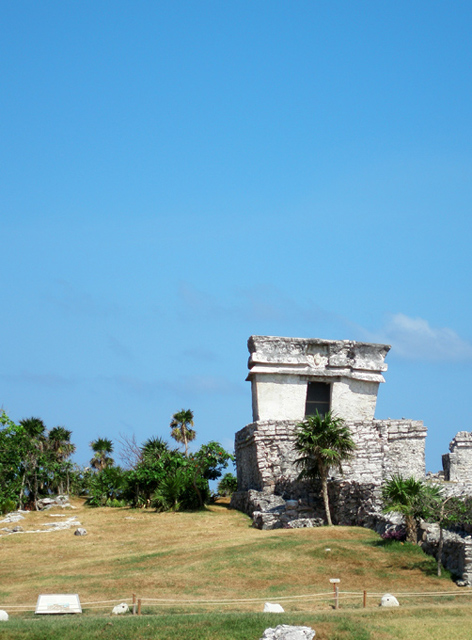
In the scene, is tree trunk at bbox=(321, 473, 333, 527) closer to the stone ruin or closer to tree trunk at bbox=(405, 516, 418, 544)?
the stone ruin

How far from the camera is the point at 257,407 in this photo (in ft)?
88.7

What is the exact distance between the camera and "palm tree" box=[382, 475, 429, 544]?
1862 cm

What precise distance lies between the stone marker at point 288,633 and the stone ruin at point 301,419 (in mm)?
11307

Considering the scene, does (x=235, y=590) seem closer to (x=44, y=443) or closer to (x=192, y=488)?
(x=192, y=488)

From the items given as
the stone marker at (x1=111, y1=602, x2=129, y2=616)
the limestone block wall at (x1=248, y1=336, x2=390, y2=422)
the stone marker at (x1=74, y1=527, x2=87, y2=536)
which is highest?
the limestone block wall at (x1=248, y1=336, x2=390, y2=422)

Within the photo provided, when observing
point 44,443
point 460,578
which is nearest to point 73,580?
point 460,578

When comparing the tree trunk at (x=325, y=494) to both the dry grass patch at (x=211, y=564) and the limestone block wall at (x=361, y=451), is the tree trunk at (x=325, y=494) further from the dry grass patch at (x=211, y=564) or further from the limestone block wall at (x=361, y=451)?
the limestone block wall at (x=361, y=451)

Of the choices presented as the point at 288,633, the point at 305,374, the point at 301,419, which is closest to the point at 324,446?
the point at 301,419

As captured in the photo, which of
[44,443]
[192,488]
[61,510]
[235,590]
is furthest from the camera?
[44,443]

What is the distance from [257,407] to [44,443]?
18.4m

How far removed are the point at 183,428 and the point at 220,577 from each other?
27110 millimetres

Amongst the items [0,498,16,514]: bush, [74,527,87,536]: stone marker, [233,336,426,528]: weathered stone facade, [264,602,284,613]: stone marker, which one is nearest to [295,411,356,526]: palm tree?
[233,336,426,528]: weathered stone facade

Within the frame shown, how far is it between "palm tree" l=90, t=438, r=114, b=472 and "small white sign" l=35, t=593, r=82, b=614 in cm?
2977

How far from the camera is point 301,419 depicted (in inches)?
1054
